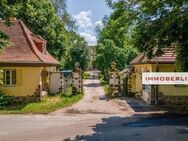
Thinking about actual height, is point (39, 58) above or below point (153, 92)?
above

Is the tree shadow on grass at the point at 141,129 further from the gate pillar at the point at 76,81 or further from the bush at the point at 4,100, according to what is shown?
the gate pillar at the point at 76,81

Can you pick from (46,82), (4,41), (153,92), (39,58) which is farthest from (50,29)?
(4,41)

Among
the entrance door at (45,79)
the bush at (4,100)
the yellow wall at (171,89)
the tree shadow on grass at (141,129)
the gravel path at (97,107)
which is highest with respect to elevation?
the entrance door at (45,79)

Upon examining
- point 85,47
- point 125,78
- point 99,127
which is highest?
point 85,47

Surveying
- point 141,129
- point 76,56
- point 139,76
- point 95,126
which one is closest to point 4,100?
point 95,126

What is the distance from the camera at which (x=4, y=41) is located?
70.1 ft

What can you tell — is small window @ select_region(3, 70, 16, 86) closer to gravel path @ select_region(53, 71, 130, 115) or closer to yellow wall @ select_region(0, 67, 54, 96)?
yellow wall @ select_region(0, 67, 54, 96)

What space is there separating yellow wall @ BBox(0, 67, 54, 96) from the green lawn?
1.35m

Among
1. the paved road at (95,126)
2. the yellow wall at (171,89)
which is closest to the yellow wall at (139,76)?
the yellow wall at (171,89)

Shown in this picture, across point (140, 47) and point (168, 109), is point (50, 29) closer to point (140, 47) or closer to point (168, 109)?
point (168, 109)

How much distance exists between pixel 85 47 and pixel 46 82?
96.9 ft

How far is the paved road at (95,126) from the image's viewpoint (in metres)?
18.2

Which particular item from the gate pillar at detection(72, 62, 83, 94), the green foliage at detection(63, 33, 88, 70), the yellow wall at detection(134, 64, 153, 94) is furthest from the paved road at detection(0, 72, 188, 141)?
the green foliage at detection(63, 33, 88, 70)

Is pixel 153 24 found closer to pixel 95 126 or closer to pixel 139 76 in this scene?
pixel 95 126
